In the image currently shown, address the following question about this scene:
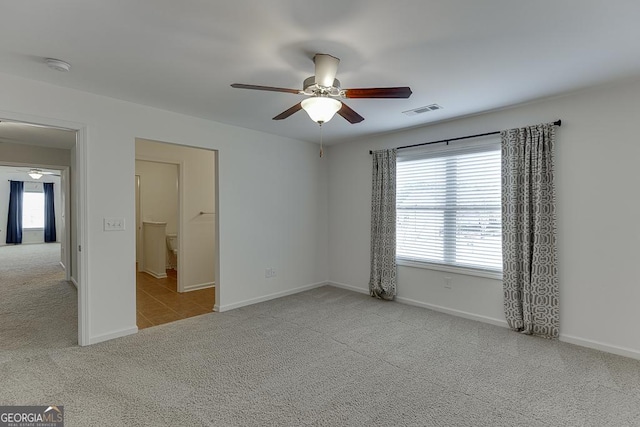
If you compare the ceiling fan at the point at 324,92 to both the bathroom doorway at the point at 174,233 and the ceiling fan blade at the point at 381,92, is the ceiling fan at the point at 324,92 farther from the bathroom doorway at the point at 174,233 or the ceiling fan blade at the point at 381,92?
the bathroom doorway at the point at 174,233

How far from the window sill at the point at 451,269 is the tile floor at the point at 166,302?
2736mm

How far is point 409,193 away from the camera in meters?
4.50

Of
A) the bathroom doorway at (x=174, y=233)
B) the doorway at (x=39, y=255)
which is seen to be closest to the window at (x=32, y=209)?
the doorway at (x=39, y=255)

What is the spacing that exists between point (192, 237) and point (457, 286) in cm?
404

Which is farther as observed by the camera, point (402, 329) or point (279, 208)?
point (279, 208)

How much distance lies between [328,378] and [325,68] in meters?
2.35

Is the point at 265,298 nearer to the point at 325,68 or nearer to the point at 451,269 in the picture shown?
the point at 451,269

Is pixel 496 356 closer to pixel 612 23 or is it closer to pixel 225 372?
pixel 225 372

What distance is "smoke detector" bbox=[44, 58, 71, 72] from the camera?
2.39m

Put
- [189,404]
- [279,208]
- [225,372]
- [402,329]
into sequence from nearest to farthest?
[189,404], [225,372], [402,329], [279,208]

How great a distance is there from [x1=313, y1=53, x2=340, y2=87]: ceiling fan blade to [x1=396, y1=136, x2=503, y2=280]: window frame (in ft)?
7.44

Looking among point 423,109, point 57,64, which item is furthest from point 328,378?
point 57,64

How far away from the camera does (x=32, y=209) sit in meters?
11.2

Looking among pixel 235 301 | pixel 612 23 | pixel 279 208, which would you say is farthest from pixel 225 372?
pixel 612 23
